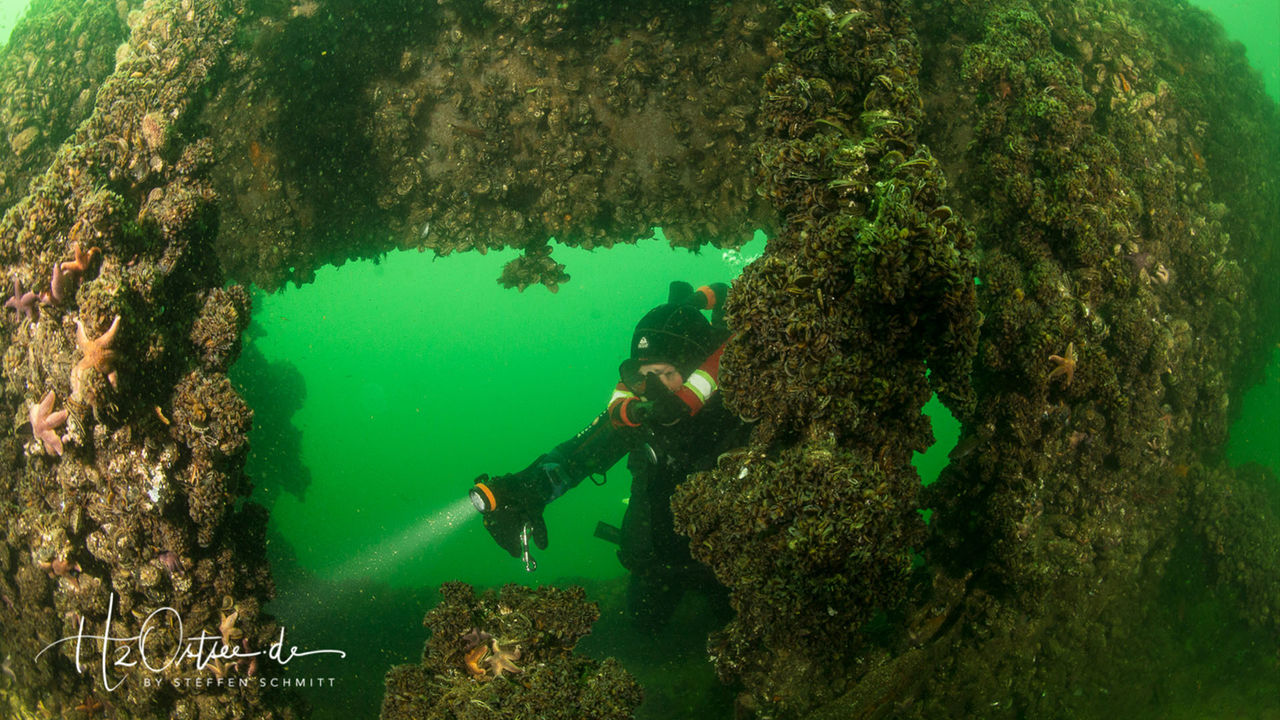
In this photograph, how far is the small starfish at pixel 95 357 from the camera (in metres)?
3.70

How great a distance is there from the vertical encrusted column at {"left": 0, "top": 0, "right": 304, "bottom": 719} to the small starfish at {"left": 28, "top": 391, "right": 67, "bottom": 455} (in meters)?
0.01

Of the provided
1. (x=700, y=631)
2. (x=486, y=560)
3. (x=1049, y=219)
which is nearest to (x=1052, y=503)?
(x=1049, y=219)

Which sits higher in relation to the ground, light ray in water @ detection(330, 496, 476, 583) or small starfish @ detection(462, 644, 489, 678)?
small starfish @ detection(462, 644, 489, 678)

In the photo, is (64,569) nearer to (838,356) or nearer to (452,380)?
(838,356)

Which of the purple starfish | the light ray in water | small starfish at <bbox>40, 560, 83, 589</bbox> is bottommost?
the light ray in water

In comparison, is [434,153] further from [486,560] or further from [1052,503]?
[486,560]

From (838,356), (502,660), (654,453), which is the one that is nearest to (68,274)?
(502,660)

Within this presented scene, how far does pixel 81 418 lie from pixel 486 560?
47.4 metres

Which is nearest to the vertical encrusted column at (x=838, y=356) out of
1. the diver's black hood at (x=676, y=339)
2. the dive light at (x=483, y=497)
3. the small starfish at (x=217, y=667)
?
the small starfish at (x=217, y=667)

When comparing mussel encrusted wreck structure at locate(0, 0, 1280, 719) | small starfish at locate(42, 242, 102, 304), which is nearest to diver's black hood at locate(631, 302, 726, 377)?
mussel encrusted wreck structure at locate(0, 0, 1280, 719)

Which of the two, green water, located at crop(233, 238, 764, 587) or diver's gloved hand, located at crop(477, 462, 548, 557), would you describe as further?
green water, located at crop(233, 238, 764, 587)

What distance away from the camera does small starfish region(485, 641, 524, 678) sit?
12.0 ft

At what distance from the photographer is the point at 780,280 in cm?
313

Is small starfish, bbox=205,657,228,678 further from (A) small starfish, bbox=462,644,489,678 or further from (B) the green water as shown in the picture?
(B) the green water
